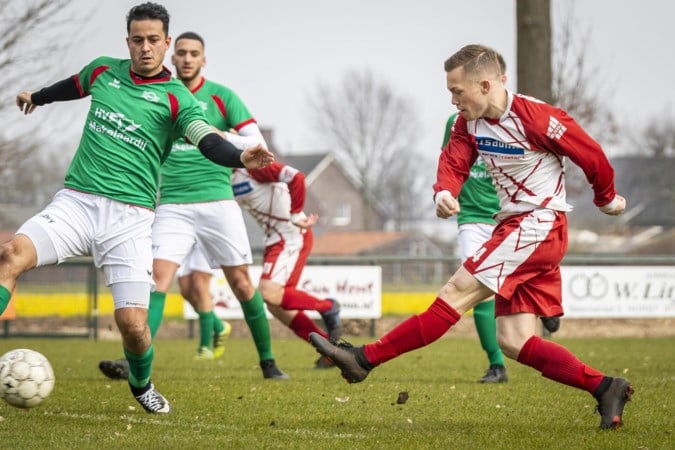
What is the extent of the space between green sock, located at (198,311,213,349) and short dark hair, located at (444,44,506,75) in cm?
647

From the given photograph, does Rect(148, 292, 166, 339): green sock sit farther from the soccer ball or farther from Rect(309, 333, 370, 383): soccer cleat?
Rect(309, 333, 370, 383): soccer cleat

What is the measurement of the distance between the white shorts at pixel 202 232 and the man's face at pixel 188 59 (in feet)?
3.68

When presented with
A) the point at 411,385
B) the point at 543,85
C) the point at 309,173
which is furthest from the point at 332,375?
the point at 309,173

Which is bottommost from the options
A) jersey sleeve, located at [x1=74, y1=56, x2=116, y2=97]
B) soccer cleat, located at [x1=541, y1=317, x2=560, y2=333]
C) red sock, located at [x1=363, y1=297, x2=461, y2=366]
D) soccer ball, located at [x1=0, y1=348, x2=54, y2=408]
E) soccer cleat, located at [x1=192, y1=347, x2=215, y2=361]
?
soccer cleat, located at [x1=192, y1=347, x2=215, y2=361]

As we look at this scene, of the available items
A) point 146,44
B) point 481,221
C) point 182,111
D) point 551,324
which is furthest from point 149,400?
point 551,324

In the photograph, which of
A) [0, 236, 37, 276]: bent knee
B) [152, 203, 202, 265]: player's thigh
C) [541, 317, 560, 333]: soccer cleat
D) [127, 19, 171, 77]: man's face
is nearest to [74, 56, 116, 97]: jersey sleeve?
[127, 19, 171, 77]: man's face

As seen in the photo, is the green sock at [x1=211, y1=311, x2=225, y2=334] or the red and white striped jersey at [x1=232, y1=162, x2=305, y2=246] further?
the green sock at [x1=211, y1=311, x2=225, y2=334]

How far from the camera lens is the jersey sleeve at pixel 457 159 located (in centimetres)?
598

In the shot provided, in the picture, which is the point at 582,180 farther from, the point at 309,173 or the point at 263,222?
the point at 309,173

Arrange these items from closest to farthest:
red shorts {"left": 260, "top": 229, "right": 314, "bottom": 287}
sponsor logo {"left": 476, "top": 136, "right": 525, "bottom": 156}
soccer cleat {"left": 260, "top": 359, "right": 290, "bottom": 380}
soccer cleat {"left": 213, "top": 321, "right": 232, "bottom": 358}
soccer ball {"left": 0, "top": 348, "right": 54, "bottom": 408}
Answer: soccer ball {"left": 0, "top": 348, "right": 54, "bottom": 408}, sponsor logo {"left": 476, "top": 136, "right": 525, "bottom": 156}, soccer cleat {"left": 260, "top": 359, "right": 290, "bottom": 380}, red shorts {"left": 260, "top": 229, "right": 314, "bottom": 287}, soccer cleat {"left": 213, "top": 321, "right": 232, "bottom": 358}

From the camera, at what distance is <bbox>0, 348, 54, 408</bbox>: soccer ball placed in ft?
19.1

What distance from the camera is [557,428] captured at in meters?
6.09

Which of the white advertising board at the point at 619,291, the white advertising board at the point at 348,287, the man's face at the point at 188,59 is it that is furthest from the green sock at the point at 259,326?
the white advertising board at the point at 619,291

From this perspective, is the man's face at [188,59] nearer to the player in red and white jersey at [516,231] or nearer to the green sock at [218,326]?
the player in red and white jersey at [516,231]
